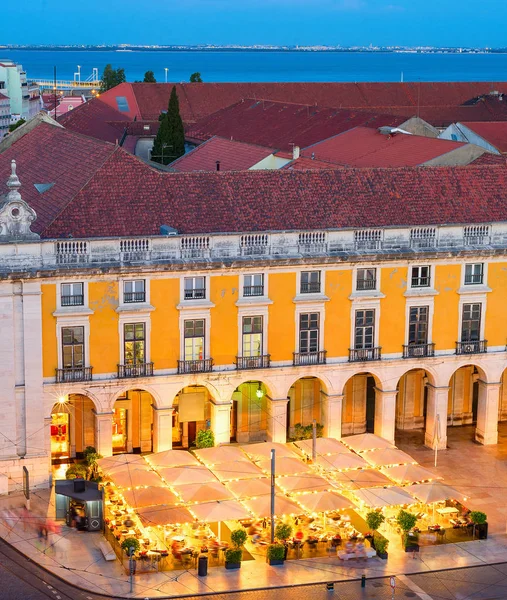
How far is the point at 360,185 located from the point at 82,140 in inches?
557

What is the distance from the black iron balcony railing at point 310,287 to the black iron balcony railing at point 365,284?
186 cm

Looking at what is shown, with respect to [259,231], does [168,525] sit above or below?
below

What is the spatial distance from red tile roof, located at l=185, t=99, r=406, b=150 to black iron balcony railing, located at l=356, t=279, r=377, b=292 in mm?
35445

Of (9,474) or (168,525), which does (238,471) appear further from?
(9,474)

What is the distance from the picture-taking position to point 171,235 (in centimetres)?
5669

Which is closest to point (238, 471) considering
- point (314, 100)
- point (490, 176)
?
point (490, 176)

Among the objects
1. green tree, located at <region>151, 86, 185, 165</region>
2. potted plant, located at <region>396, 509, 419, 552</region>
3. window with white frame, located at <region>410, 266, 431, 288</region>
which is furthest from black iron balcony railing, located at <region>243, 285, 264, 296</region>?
green tree, located at <region>151, 86, 185, 165</region>

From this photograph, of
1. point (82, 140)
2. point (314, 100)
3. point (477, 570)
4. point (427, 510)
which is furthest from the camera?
point (314, 100)

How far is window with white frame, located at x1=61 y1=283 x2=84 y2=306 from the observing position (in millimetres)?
55906

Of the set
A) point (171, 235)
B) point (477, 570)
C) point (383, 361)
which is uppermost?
point (171, 235)

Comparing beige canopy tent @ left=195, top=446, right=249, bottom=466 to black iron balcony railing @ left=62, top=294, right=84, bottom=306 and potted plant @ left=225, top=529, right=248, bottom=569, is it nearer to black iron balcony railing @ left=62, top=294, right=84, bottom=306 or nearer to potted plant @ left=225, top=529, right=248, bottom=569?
potted plant @ left=225, top=529, right=248, bottom=569

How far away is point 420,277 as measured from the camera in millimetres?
60750

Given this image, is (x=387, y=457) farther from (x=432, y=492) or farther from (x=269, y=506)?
(x=269, y=506)

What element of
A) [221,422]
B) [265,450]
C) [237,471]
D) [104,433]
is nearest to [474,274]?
[265,450]
